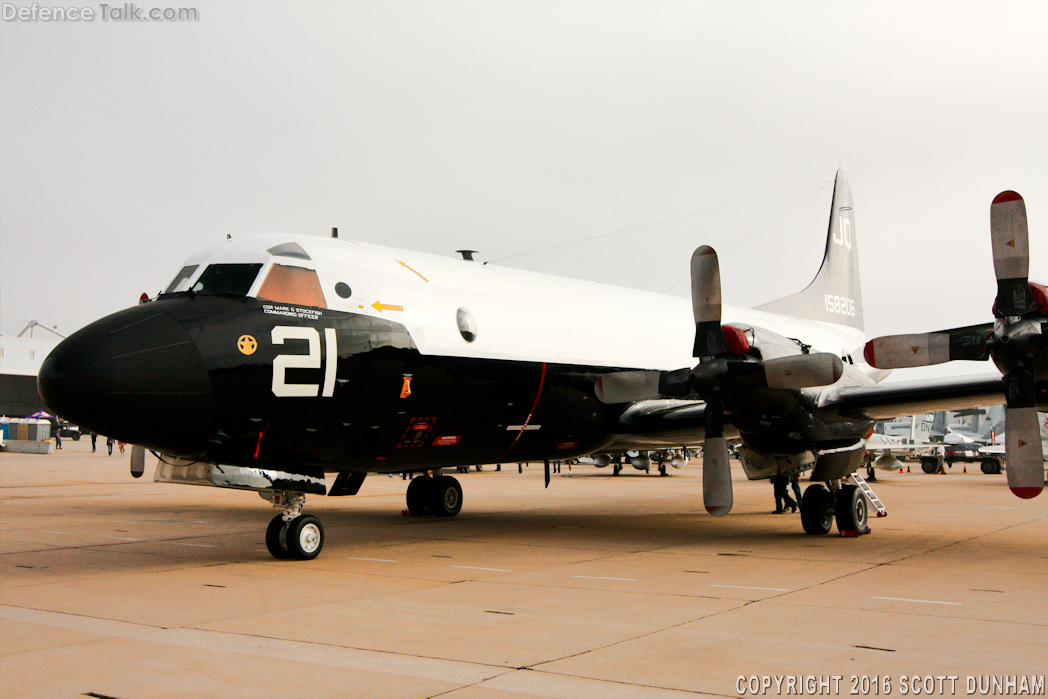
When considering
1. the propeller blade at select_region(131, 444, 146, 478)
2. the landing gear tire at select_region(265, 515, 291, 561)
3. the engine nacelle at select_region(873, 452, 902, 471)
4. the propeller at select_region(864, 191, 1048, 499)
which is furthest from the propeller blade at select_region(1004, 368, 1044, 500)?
the engine nacelle at select_region(873, 452, 902, 471)

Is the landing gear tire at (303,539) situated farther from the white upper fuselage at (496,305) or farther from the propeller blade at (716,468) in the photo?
the propeller blade at (716,468)

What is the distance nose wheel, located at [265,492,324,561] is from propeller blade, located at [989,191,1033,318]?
27.7 feet

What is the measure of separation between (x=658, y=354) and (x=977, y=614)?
8.24 meters

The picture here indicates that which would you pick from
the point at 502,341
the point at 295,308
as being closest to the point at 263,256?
the point at 295,308

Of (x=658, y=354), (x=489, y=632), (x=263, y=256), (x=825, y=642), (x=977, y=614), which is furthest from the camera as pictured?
(x=658, y=354)

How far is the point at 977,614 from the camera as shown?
7195 mm

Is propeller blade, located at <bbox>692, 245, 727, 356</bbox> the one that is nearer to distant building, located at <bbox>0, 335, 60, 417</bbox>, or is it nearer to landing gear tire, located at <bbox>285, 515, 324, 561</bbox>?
landing gear tire, located at <bbox>285, 515, 324, 561</bbox>

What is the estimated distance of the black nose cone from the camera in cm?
847

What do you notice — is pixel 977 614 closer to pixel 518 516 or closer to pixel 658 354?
pixel 658 354

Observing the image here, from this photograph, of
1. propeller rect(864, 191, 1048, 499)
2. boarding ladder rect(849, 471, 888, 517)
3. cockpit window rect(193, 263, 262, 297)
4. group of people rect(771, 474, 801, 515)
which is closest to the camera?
propeller rect(864, 191, 1048, 499)

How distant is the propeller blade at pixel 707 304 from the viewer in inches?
462

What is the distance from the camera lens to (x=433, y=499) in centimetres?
1678

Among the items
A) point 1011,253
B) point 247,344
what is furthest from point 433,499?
point 1011,253

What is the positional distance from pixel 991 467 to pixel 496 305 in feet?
116
